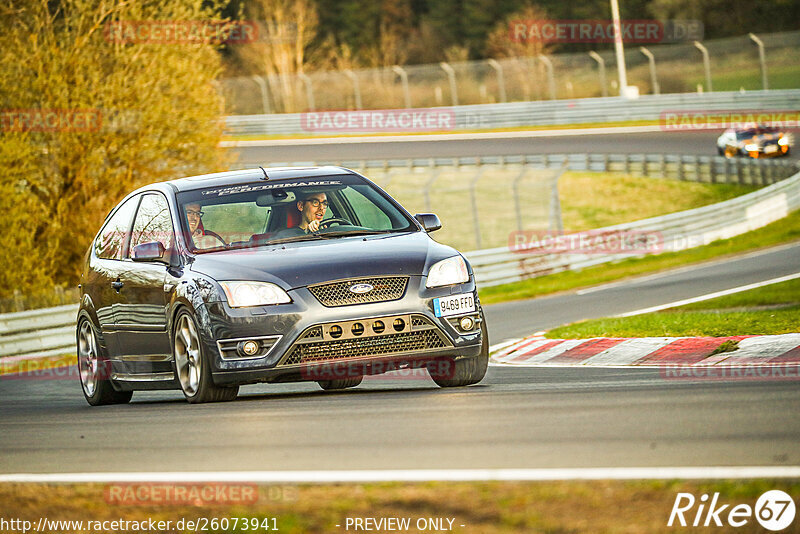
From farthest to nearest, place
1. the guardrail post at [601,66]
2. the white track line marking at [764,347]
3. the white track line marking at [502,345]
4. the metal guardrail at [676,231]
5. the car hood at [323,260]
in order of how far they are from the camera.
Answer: the guardrail post at [601,66]
the metal guardrail at [676,231]
the white track line marking at [502,345]
the white track line marking at [764,347]
the car hood at [323,260]

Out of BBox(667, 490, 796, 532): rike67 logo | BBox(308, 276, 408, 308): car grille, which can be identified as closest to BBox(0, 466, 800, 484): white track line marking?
BBox(667, 490, 796, 532): rike67 logo

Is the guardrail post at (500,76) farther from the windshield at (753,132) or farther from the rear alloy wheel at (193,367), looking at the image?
the rear alloy wheel at (193,367)

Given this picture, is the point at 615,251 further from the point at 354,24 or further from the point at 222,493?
the point at 354,24

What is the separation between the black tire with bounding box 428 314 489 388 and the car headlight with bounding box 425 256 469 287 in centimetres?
38

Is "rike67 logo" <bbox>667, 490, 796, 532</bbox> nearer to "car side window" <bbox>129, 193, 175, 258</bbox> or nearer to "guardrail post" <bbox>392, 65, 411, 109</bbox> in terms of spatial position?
"car side window" <bbox>129, 193, 175, 258</bbox>

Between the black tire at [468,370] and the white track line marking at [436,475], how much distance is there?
12.0 feet

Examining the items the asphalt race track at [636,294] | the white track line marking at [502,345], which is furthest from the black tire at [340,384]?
the asphalt race track at [636,294]

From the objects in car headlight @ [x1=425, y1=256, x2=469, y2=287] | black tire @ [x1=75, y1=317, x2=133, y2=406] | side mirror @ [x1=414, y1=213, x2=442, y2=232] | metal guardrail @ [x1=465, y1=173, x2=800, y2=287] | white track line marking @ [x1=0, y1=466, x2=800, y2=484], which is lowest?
metal guardrail @ [x1=465, y1=173, x2=800, y2=287]

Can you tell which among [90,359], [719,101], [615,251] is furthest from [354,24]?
[90,359]

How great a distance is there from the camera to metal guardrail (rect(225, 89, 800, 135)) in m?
47.6

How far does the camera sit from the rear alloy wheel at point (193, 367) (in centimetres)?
857

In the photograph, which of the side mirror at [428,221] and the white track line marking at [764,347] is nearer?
the side mirror at [428,221]

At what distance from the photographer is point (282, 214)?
30.9 feet

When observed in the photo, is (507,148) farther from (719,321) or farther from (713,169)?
(719,321)
